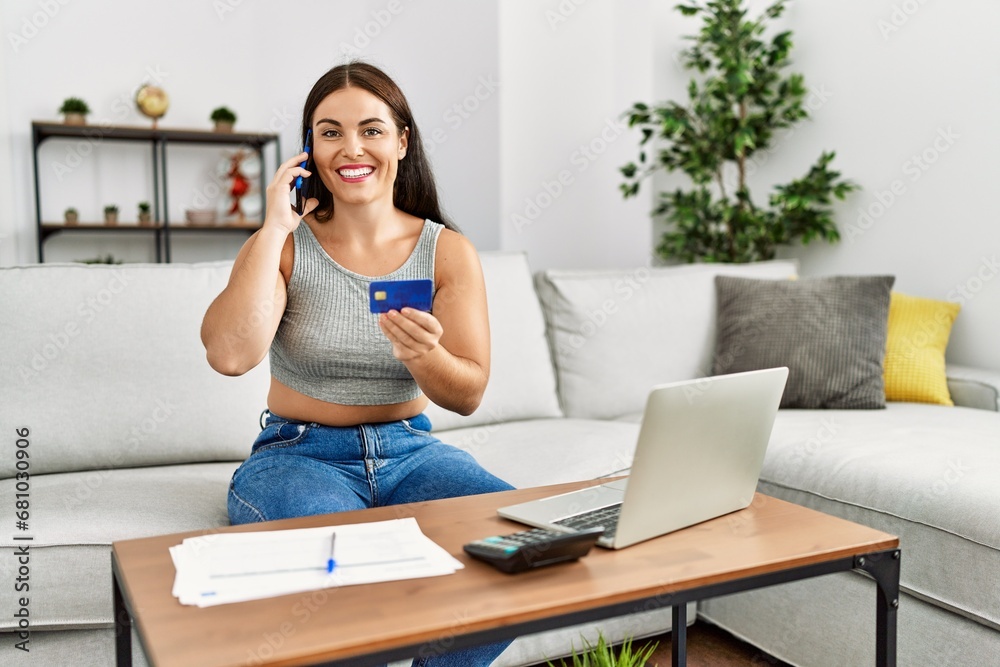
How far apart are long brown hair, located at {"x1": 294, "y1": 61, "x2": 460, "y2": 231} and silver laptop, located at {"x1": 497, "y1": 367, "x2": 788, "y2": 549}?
0.69 m

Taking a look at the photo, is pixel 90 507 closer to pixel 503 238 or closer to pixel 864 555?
pixel 864 555

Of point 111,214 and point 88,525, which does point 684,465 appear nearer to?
point 88,525

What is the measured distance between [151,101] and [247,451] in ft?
10.9

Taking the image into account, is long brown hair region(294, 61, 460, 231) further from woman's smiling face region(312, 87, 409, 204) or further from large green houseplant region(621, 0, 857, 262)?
large green houseplant region(621, 0, 857, 262)

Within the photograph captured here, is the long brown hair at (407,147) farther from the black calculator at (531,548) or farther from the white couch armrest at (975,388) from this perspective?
the white couch armrest at (975,388)

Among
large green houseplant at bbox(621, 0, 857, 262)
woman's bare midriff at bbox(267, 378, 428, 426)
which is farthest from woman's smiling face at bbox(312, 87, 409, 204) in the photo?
large green houseplant at bbox(621, 0, 857, 262)

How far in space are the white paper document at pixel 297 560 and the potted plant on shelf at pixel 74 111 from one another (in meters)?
4.08

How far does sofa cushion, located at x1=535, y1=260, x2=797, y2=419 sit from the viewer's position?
2.43 meters

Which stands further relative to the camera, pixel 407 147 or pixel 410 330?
pixel 407 147

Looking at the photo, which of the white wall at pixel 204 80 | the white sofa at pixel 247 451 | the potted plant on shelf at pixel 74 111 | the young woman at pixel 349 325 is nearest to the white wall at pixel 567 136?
the white wall at pixel 204 80

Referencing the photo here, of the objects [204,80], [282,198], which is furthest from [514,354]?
[204,80]

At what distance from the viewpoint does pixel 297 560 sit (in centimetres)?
95

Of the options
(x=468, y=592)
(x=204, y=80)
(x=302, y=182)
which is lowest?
(x=468, y=592)

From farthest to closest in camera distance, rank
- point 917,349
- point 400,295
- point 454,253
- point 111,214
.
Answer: point 111,214 → point 917,349 → point 454,253 → point 400,295
